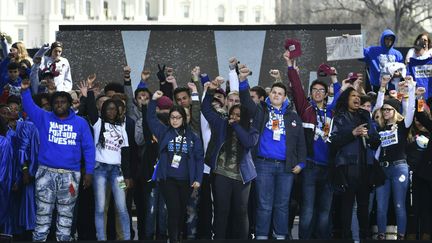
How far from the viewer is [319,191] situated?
629 inches

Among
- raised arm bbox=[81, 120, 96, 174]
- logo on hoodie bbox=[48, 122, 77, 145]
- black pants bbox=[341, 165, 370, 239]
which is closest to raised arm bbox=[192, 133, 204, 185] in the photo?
raised arm bbox=[81, 120, 96, 174]

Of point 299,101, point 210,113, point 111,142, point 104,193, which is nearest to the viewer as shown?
point 210,113

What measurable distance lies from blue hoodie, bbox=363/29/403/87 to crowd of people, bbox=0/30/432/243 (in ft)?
10.0

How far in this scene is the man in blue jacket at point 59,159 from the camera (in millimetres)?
15398

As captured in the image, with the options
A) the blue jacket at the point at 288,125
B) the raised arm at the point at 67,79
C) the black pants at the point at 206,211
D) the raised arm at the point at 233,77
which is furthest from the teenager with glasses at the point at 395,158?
the raised arm at the point at 67,79

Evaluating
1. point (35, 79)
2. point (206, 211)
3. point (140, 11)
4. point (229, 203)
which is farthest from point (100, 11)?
point (229, 203)

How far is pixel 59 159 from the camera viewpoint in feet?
50.7

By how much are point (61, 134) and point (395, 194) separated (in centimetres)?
423

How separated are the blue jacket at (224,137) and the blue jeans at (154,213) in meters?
0.98

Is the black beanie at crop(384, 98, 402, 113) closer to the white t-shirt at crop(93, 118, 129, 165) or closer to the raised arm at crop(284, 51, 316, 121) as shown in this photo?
the raised arm at crop(284, 51, 316, 121)

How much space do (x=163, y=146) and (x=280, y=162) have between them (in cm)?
145

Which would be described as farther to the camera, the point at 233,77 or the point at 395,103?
the point at 395,103

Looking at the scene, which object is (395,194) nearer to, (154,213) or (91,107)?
(154,213)

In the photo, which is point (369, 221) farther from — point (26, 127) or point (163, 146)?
point (26, 127)
